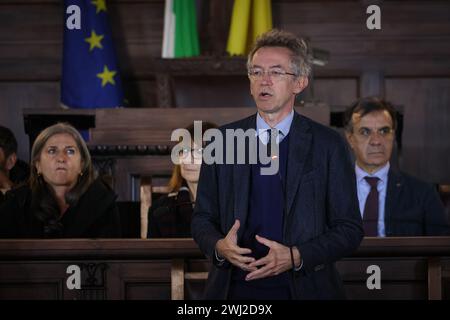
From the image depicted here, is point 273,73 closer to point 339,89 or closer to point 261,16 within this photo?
point 261,16

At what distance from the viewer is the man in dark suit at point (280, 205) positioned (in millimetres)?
2520

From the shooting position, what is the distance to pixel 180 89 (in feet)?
22.9

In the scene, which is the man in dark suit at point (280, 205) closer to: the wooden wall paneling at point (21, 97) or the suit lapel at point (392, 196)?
the suit lapel at point (392, 196)

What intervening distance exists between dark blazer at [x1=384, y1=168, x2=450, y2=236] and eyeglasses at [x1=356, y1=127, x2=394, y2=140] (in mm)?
366

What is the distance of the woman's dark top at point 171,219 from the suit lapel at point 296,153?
176 cm

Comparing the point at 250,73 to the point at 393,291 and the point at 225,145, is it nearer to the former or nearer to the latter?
the point at 225,145

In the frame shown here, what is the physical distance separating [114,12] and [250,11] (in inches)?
49.2

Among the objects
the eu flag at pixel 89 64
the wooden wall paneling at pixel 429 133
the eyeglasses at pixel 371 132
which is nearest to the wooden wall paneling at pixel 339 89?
the wooden wall paneling at pixel 429 133

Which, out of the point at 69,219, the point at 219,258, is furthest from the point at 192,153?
the point at 219,258

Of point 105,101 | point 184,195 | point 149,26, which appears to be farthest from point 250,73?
point 149,26

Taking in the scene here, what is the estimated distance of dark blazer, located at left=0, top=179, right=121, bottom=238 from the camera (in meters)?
4.12

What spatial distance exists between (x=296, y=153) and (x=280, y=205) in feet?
0.56

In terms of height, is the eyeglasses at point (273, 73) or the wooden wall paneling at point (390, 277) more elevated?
the eyeglasses at point (273, 73)

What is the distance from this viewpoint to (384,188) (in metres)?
4.43
